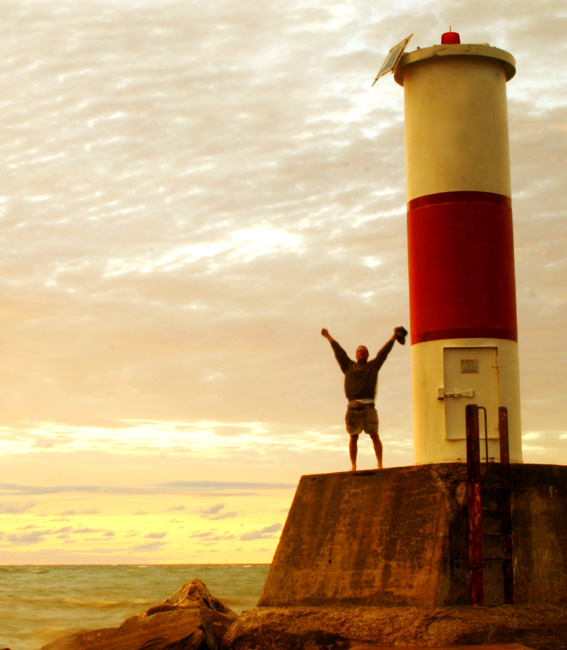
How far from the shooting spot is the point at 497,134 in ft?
29.0

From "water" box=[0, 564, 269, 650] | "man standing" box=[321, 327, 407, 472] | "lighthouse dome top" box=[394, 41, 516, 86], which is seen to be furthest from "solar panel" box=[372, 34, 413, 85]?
"water" box=[0, 564, 269, 650]

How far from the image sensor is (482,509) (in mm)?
7562

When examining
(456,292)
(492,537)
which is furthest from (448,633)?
(456,292)

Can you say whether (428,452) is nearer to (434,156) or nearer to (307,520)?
(307,520)

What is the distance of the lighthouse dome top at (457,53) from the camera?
8.77 meters

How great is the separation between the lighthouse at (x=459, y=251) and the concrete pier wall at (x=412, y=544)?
0.76 meters

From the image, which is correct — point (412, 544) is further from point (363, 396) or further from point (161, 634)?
point (161, 634)

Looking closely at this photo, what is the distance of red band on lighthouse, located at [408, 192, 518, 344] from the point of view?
853 cm

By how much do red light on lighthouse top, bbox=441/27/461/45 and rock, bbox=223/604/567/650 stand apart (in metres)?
5.45

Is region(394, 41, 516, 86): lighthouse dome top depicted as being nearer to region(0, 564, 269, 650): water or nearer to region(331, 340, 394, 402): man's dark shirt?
region(331, 340, 394, 402): man's dark shirt

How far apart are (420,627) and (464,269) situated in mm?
3382

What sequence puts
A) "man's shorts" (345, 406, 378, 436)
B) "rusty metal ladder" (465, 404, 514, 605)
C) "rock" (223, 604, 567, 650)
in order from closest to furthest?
"rock" (223, 604, 567, 650) → "rusty metal ladder" (465, 404, 514, 605) → "man's shorts" (345, 406, 378, 436)

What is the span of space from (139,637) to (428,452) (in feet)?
11.3

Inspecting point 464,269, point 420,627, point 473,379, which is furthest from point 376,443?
point 420,627
